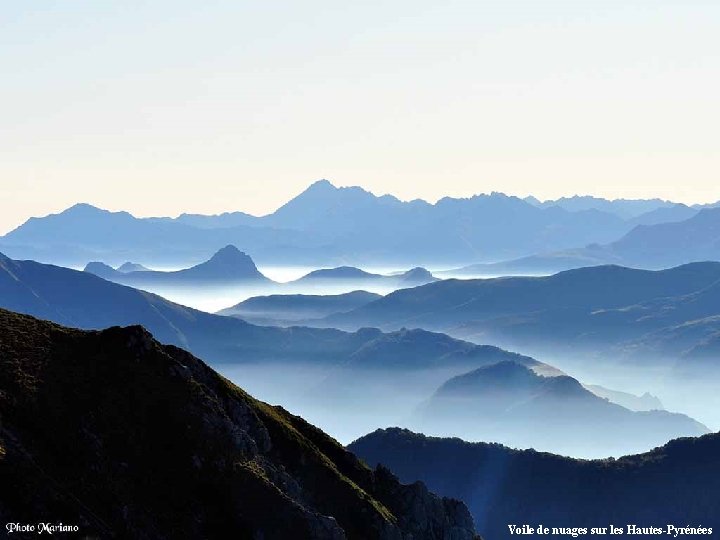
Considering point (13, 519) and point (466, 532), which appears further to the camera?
point (466, 532)

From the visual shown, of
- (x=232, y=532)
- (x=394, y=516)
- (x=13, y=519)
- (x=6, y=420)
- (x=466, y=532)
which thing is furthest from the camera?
(x=466, y=532)

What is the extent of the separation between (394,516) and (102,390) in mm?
43616

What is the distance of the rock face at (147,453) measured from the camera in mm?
90125

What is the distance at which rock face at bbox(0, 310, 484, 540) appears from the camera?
9012 centimetres

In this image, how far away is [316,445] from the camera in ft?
445

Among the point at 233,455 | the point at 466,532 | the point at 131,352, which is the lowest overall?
the point at 466,532

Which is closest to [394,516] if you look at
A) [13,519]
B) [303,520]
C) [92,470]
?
[303,520]

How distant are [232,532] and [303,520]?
8176 millimetres

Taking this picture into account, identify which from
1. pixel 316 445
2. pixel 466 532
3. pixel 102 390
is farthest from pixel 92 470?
pixel 466 532

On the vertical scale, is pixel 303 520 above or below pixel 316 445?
below

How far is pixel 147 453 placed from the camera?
333 feet

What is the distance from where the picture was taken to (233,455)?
10925 cm

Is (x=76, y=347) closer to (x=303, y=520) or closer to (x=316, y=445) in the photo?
(x=303, y=520)

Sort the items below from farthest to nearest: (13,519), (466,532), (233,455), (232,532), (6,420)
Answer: (466,532), (233,455), (232,532), (6,420), (13,519)
